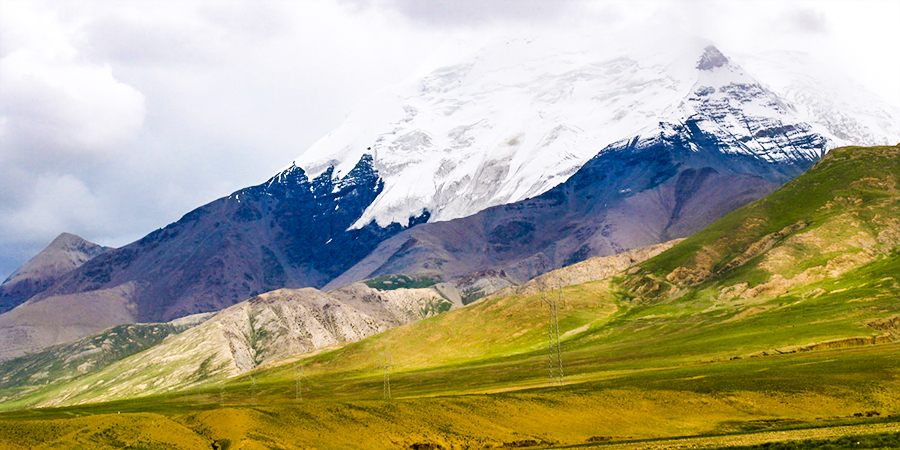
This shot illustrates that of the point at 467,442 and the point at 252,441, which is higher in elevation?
the point at 252,441

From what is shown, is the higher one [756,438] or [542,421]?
[542,421]

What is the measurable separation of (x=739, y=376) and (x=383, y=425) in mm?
68377

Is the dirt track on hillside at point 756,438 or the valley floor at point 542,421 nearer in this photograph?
the dirt track on hillside at point 756,438

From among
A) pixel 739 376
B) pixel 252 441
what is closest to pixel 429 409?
pixel 252 441

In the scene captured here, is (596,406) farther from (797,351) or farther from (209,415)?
(797,351)

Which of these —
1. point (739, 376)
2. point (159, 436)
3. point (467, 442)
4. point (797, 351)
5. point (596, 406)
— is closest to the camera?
point (159, 436)

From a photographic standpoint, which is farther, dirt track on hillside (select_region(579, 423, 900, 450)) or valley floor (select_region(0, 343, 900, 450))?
valley floor (select_region(0, 343, 900, 450))

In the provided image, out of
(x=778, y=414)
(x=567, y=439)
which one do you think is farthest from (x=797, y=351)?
(x=567, y=439)

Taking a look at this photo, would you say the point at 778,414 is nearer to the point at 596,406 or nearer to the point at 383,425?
the point at 596,406

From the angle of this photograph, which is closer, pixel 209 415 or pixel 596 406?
pixel 209 415

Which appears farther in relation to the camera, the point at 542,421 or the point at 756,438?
the point at 542,421

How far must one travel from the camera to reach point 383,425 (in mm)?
92750

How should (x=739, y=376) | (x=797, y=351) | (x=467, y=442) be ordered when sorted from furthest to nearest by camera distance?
1. (x=797, y=351)
2. (x=739, y=376)
3. (x=467, y=442)

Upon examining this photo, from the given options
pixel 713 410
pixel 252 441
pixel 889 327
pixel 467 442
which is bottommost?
pixel 889 327
